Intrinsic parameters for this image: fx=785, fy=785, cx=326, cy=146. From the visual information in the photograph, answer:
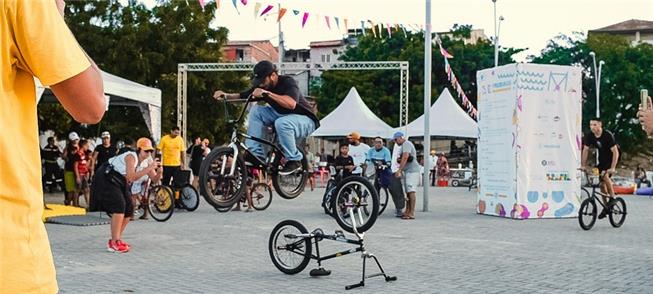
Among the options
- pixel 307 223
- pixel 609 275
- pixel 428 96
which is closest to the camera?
pixel 609 275

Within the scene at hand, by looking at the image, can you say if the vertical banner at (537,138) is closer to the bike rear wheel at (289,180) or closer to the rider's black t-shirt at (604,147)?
the rider's black t-shirt at (604,147)

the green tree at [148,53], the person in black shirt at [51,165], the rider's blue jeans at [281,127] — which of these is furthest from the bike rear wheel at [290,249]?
the green tree at [148,53]

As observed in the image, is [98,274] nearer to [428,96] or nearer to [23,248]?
[23,248]

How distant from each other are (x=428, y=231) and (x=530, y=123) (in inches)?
170

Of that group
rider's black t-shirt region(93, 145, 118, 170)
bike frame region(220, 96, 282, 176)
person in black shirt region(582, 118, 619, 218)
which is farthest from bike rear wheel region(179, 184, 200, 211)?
bike frame region(220, 96, 282, 176)

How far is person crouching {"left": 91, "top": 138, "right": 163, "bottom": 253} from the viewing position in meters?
11.3

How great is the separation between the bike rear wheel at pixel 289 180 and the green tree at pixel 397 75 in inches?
1626

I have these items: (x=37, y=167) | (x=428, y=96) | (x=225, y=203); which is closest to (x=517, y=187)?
(x=428, y=96)

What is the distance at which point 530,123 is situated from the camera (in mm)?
17219

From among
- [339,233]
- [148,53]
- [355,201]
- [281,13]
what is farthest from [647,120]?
[148,53]

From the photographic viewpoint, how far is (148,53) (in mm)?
31391

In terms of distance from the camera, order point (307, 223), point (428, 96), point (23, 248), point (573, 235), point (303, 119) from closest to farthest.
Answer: point (23, 248)
point (303, 119)
point (573, 235)
point (307, 223)
point (428, 96)

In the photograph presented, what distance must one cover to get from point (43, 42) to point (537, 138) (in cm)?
1638

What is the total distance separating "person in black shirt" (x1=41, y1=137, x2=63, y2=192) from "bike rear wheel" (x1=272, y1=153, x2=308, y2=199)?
1554 centimetres
